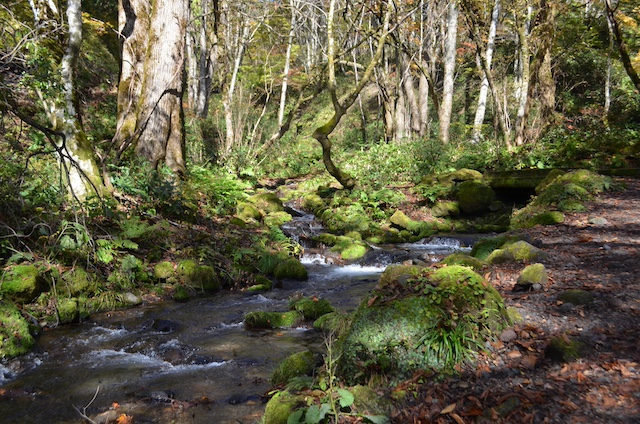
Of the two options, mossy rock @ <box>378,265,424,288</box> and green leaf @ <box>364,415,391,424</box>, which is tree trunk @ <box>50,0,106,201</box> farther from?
green leaf @ <box>364,415,391,424</box>

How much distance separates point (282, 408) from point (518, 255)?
4228 millimetres

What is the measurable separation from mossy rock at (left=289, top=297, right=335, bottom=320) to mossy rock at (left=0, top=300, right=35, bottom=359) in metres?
3.31

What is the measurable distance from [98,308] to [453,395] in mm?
5189

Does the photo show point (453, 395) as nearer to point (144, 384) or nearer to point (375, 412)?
point (375, 412)

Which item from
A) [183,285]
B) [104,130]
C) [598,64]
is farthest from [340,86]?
[183,285]

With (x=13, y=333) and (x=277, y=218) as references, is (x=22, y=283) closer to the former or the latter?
(x=13, y=333)

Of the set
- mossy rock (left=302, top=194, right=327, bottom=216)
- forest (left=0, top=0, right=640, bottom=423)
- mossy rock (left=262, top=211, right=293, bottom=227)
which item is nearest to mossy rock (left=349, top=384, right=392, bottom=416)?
forest (left=0, top=0, right=640, bottom=423)

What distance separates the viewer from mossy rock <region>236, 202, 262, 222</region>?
420 inches

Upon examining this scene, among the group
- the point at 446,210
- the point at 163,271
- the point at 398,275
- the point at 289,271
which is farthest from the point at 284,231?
the point at 398,275

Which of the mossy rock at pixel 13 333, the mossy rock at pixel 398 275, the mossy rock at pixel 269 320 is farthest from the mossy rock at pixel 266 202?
the mossy rock at pixel 398 275

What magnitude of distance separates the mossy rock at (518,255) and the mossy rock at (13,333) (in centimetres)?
594

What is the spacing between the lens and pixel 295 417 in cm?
269

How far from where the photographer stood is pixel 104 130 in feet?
41.5

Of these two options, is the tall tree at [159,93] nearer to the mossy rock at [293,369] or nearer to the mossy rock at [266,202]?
the mossy rock at [266,202]
